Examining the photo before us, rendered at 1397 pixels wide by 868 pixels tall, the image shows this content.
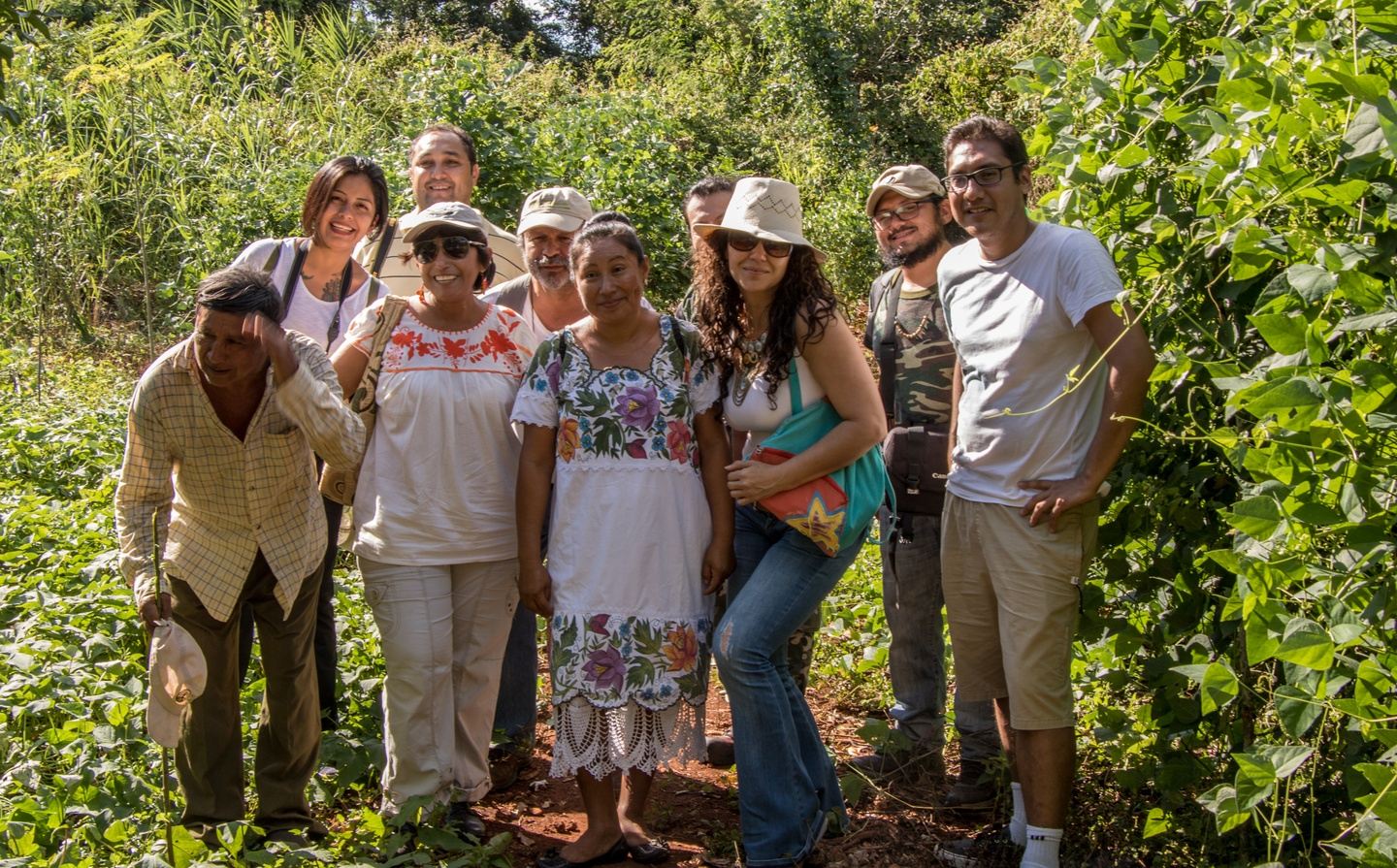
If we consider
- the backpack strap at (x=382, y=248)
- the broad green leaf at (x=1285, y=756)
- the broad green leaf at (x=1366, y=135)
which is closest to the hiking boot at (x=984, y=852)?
the broad green leaf at (x=1285, y=756)

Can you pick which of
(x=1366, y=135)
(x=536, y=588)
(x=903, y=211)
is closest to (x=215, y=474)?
(x=536, y=588)

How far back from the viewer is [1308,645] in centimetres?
226

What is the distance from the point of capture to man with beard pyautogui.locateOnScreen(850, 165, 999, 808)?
4.35 meters

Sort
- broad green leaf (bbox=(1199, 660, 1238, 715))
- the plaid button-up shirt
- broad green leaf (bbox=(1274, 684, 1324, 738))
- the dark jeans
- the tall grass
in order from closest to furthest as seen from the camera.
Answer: broad green leaf (bbox=(1274, 684, 1324, 738)) < broad green leaf (bbox=(1199, 660, 1238, 715)) < the plaid button-up shirt < the dark jeans < the tall grass

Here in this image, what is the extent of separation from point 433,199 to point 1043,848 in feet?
10.7

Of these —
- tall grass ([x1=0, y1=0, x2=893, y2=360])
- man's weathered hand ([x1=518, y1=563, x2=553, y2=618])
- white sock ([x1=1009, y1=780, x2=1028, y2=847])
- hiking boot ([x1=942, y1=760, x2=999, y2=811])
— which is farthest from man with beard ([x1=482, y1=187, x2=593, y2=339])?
tall grass ([x1=0, y1=0, x2=893, y2=360])

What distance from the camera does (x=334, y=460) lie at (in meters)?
3.75

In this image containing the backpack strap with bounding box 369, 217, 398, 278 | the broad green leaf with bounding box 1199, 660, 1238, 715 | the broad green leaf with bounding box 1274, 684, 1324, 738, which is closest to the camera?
the broad green leaf with bounding box 1274, 684, 1324, 738

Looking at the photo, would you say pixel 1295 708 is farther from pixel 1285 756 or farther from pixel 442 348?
pixel 442 348

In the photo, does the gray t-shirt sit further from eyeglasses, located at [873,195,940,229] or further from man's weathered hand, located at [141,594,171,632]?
man's weathered hand, located at [141,594,171,632]

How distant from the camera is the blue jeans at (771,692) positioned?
3.71 metres

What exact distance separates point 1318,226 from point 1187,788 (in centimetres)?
168

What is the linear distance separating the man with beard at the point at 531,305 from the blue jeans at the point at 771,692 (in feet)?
3.57

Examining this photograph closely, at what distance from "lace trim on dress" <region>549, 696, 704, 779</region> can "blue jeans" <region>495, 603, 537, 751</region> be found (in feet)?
3.15
